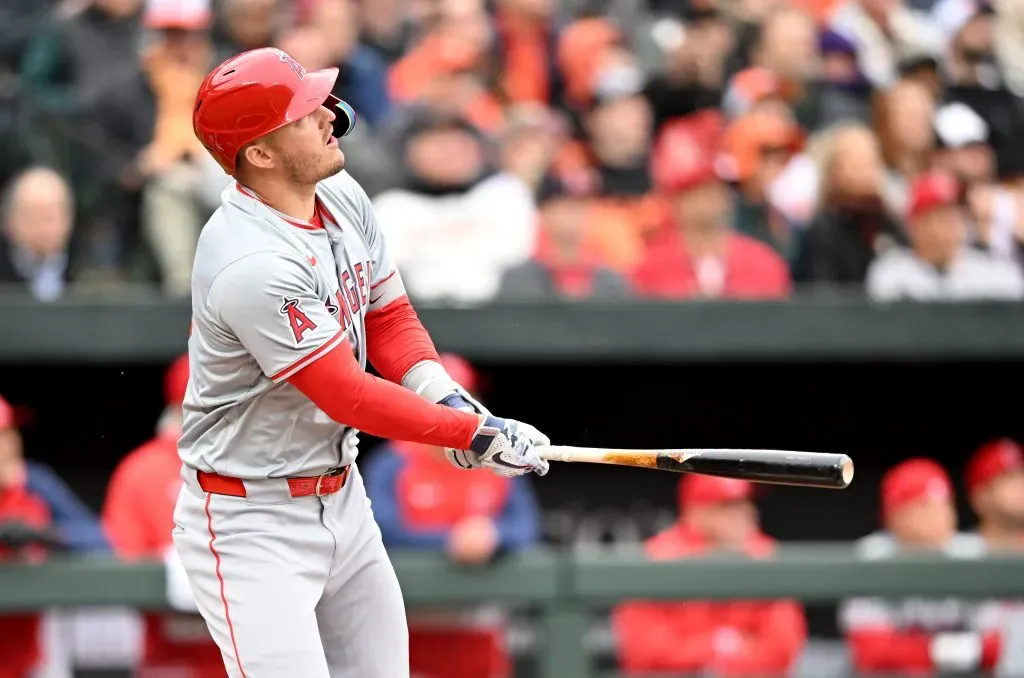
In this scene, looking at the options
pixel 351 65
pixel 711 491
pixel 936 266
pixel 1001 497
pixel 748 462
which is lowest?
pixel 1001 497

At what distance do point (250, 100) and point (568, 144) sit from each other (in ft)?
12.7

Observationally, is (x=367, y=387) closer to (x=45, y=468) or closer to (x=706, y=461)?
(x=706, y=461)

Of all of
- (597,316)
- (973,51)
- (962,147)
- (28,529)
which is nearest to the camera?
(28,529)

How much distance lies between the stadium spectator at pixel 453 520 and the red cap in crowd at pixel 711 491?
1.99 ft

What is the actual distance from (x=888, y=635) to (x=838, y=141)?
2179mm

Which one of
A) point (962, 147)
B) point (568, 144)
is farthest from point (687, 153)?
point (962, 147)

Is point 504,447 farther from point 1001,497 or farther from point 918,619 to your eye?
point 1001,497

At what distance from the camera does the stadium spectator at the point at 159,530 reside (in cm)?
523

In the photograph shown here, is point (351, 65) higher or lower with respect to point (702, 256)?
higher

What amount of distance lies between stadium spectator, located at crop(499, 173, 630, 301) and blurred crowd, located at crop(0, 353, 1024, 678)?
22.2 inches

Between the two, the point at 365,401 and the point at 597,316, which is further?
the point at 597,316

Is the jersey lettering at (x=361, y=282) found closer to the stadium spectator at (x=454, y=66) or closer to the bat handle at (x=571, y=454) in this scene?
the bat handle at (x=571, y=454)

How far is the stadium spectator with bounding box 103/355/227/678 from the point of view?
523cm

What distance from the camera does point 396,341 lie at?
141 inches
